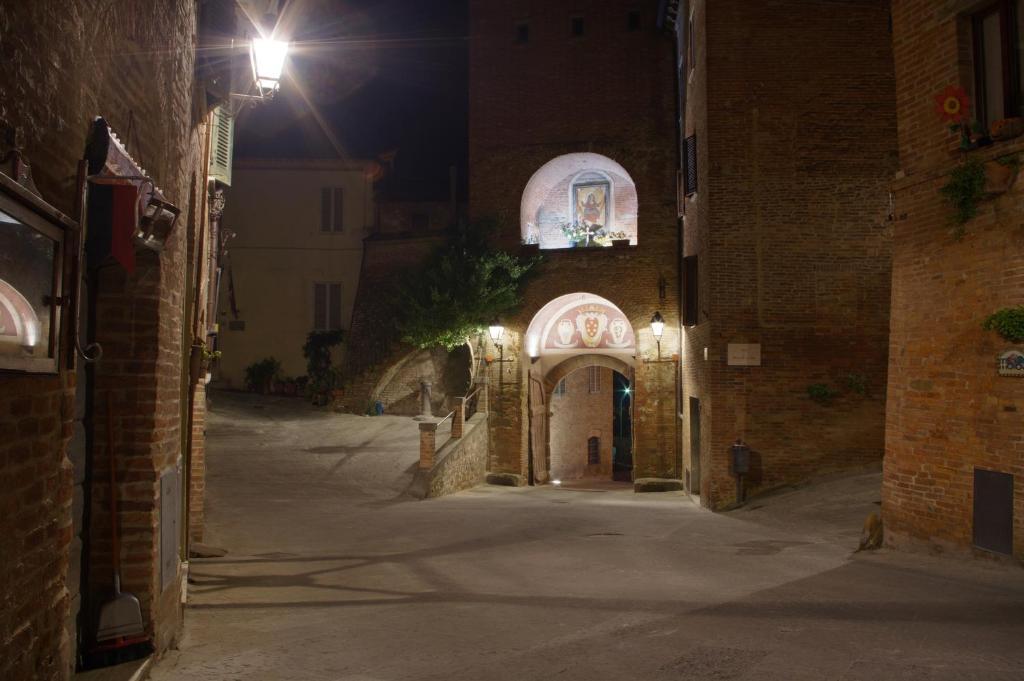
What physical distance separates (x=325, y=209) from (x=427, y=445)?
46.0ft

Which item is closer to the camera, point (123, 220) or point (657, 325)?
point (123, 220)

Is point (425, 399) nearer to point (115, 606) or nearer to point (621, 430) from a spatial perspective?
point (621, 430)

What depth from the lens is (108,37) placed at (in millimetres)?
4129

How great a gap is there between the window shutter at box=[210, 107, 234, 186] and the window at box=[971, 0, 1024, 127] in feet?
27.2

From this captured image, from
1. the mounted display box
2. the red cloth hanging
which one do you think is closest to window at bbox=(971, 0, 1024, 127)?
the red cloth hanging

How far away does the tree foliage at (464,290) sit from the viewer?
20.9 meters

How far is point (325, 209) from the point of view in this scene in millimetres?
28281

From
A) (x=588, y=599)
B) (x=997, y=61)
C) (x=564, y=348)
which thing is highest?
(x=997, y=61)

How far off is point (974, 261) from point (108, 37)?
7608 mm

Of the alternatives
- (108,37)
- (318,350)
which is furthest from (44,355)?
(318,350)

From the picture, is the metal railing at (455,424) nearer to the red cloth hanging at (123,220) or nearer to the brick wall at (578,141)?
the brick wall at (578,141)

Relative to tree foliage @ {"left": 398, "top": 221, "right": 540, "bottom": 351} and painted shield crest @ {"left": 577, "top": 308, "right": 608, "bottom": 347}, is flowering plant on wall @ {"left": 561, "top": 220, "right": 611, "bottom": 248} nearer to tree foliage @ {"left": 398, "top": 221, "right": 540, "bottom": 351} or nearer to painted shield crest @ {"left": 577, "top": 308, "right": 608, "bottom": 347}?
tree foliage @ {"left": 398, "top": 221, "right": 540, "bottom": 351}

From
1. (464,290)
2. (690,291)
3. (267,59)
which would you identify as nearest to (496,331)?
(464,290)

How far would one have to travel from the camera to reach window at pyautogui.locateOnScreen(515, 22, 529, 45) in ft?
74.2
